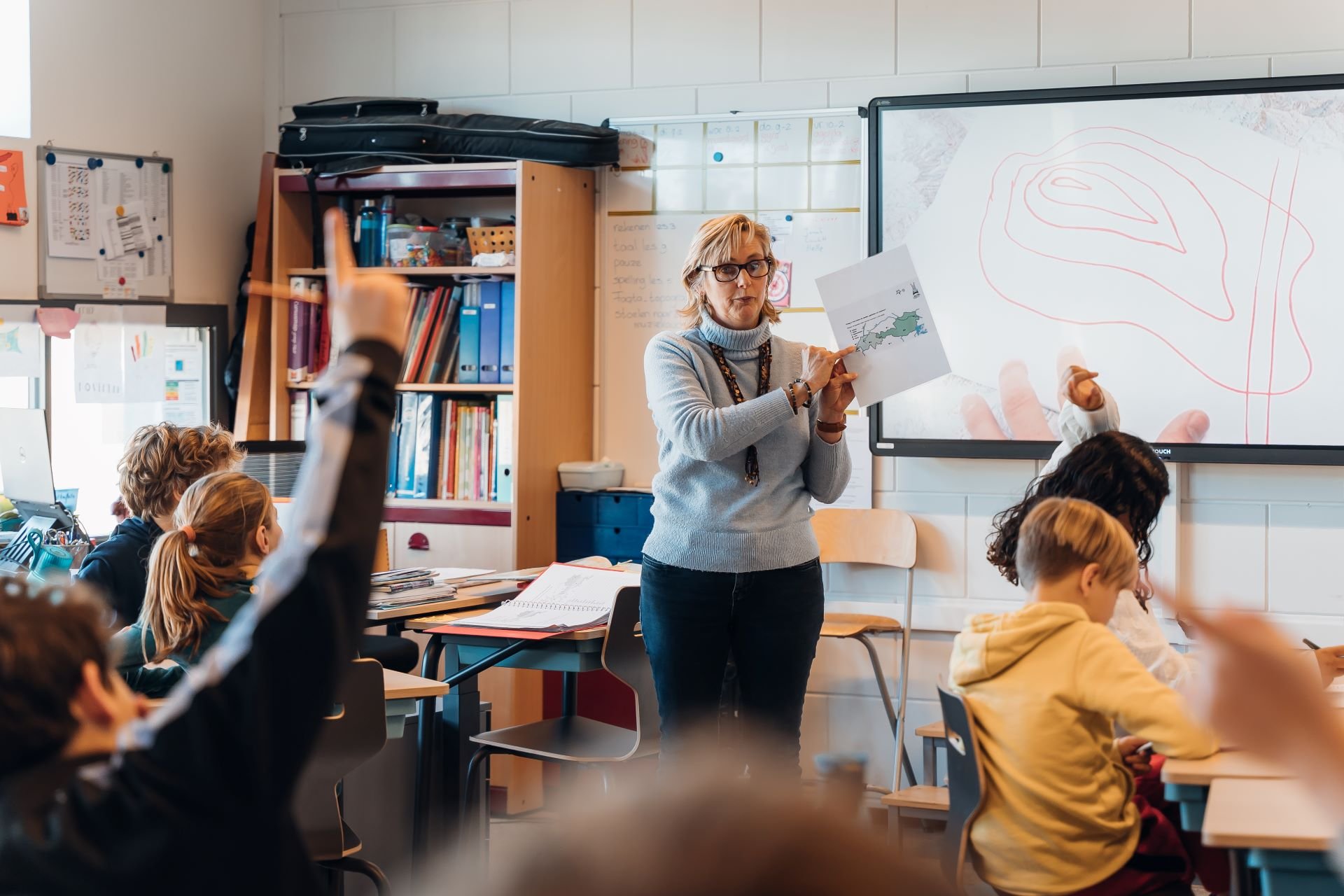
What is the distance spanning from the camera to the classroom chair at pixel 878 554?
12.6 ft

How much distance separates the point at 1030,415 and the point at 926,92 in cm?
102

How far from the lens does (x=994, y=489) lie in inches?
152

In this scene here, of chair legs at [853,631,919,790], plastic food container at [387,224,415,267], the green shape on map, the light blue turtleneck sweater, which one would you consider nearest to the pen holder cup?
plastic food container at [387,224,415,267]

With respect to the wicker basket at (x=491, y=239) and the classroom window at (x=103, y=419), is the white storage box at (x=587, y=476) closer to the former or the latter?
the wicker basket at (x=491, y=239)

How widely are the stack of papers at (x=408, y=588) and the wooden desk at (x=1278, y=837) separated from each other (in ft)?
6.61

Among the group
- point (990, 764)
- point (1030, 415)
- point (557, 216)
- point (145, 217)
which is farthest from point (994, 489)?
point (145, 217)

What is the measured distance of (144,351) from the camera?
13.7ft

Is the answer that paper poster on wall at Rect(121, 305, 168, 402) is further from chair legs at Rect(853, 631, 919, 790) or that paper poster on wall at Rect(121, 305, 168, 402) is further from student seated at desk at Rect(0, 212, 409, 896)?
student seated at desk at Rect(0, 212, 409, 896)

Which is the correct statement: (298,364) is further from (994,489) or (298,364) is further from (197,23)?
(994,489)

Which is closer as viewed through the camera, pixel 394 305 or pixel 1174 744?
pixel 394 305

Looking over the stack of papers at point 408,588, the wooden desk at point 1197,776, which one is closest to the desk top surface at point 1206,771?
the wooden desk at point 1197,776

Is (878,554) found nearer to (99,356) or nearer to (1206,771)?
(1206,771)

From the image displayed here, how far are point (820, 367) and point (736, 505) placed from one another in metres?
0.31

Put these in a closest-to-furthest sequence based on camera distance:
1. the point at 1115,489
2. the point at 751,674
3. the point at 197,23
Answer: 1. the point at 1115,489
2. the point at 751,674
3. the point at 197,23
